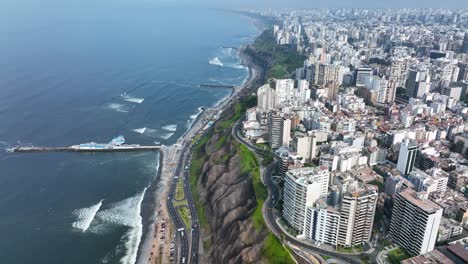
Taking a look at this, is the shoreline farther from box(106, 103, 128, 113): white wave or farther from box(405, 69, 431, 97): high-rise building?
box(405, 69, 431, 97): high-rise building

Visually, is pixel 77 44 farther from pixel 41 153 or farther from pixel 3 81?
pixel 41 153

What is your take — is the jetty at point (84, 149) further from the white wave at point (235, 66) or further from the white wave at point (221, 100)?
the white wave at point (235, 66)

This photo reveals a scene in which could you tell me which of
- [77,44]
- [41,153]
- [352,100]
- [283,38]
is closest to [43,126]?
[41,153]

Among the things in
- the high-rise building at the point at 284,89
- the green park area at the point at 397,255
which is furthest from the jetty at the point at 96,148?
the green park area at the point at 397,255

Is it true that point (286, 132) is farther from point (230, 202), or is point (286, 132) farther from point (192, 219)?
point (192, 219)

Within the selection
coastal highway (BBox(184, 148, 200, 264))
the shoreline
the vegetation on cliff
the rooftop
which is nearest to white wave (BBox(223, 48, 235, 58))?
the vegetation on cliff

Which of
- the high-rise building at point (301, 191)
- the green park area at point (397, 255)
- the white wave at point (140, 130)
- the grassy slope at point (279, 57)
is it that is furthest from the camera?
the grassy slope at point (279, 57)
